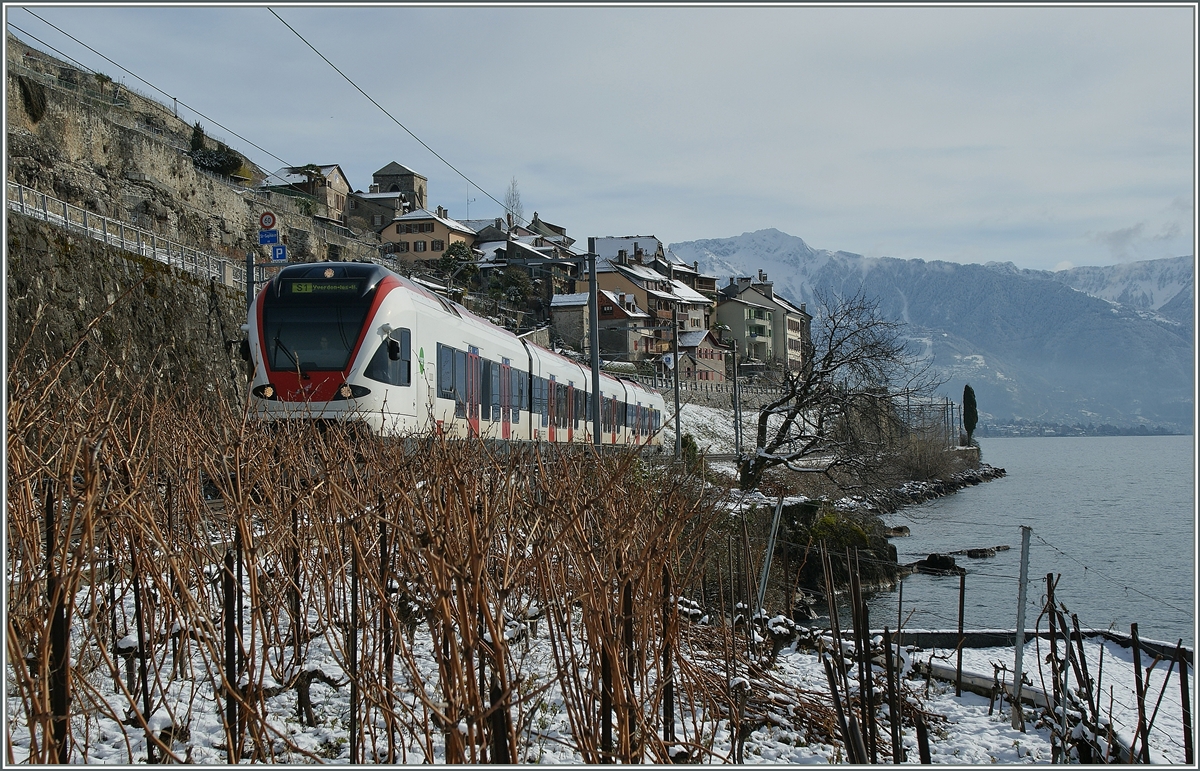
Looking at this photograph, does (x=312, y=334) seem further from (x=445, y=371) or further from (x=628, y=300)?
(x=628, y=300)

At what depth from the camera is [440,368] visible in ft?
51.2

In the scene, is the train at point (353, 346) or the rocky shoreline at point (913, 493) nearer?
the train at point (353, 346)

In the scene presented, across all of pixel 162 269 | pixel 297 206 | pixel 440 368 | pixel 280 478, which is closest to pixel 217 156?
pixel 297 206

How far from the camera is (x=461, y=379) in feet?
54.4

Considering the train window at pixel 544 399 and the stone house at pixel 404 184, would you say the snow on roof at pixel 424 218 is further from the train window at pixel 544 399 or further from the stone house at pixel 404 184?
the train window at pixel 544 399

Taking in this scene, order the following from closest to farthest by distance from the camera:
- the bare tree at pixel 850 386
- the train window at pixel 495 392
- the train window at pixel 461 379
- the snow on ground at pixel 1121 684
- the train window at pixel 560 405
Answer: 1. the snow on ground at pixel 1121 684
2. the train window at pixel 461 379
3. the train window at pixel 495 392
4. the train window at pixel 560 405
5. the bare tree at pixel 850 386

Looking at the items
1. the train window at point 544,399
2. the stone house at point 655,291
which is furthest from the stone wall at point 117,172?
the stone house at point 655,291

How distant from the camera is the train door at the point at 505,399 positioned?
19.2 m

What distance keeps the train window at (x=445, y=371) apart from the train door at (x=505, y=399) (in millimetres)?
3073

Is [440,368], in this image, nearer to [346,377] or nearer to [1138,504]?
[346,377]

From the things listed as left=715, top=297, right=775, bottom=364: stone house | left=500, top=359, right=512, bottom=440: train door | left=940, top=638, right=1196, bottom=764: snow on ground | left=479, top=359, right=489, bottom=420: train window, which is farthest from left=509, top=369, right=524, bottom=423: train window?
left=715, top=297, right=775, bottom=364: stone house

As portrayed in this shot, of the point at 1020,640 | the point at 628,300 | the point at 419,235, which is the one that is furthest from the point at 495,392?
the point at 419,235

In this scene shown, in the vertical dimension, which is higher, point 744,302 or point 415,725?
point 744,302

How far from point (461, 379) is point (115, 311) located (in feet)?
28.9
